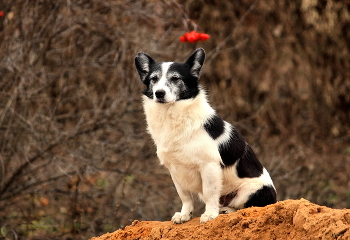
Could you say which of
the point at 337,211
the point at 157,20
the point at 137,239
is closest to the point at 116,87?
the point at 157,20

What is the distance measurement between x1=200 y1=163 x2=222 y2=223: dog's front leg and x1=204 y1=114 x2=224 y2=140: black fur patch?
286mm

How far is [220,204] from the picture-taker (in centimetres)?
644

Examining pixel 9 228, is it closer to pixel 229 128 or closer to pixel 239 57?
pixel 229 128

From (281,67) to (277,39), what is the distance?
2.18 feet

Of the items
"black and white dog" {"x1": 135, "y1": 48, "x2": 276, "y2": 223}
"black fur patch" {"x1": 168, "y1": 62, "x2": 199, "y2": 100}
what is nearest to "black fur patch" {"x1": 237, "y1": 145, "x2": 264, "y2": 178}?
"black and white dog" {"x1": 135, "y1": 48, "x2": 276, "y2": 223}

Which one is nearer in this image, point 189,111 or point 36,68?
point 189,111

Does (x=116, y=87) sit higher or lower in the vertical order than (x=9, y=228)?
higher

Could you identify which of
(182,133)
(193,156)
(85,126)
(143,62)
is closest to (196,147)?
(193,156)

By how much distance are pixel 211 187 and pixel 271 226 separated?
38.2 inches

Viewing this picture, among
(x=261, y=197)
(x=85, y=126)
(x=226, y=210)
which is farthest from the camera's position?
(x=85, y=126)

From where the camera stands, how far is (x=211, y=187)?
590cm

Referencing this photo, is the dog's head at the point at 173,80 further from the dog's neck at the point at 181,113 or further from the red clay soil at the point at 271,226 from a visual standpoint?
the red clay soil at the point at 271,226

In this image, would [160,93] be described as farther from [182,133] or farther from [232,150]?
[232,150]

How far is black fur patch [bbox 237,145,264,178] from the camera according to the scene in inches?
243
